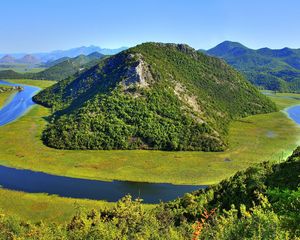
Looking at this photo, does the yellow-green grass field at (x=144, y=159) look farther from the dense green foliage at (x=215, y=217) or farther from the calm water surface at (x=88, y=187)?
the dense green foliage at (x=215, y=217)

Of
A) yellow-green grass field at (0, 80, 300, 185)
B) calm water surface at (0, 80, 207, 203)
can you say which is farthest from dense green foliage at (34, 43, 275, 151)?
calm water surface at (0, 80, 207, 203)

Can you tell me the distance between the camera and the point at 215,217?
139 feet

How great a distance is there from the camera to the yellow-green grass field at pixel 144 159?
4186 inches

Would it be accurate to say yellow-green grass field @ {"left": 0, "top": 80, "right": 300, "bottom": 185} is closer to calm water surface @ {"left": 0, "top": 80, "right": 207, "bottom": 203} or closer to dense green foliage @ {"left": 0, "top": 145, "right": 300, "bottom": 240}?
calm water surface @ {"left": 0, "top": 80, "right": 207, "bottom": 203}

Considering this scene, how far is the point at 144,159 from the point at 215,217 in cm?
7894

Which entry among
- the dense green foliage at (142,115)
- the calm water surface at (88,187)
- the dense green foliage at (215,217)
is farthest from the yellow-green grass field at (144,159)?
the dense green foliage at (215,217)

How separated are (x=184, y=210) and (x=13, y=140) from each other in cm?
9645

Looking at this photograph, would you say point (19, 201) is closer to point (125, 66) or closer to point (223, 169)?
point (223, 169)

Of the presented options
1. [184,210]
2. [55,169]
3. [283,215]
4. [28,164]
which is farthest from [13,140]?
[283,215]

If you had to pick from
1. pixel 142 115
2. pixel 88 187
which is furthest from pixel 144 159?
pixel 142 115

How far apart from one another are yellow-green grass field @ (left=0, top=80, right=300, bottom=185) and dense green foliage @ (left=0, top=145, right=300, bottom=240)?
107 feet

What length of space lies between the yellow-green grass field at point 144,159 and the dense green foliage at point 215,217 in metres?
32.5

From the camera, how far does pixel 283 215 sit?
91.1 ft

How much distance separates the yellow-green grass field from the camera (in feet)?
349
